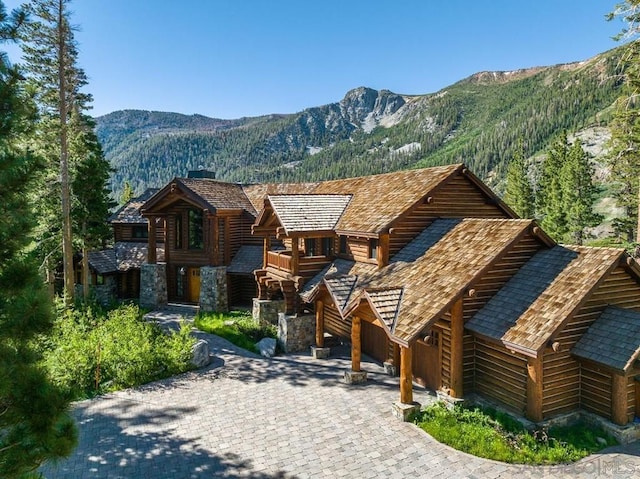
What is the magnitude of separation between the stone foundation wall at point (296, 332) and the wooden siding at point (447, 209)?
5.26 m

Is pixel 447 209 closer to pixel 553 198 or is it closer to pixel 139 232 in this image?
pixel 139 232

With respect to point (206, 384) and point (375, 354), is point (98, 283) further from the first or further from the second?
point (375, 354)

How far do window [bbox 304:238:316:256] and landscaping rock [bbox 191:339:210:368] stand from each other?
24.0 ft

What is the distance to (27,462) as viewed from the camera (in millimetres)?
5328

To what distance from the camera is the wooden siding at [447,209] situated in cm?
1816

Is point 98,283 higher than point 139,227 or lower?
lower

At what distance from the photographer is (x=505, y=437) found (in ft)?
36.5

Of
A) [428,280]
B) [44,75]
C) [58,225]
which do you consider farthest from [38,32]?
[428,280]

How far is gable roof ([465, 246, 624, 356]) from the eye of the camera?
1132 cm

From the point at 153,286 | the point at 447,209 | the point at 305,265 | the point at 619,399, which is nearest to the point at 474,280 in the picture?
the point at 619,399

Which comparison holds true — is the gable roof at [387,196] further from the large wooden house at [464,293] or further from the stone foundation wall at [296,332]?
the stone foundation wall at [296,332]

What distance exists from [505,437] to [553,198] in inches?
1642

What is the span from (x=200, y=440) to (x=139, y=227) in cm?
2484

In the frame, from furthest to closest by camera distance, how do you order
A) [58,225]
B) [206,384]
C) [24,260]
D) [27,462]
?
1. [58,225]
2. [206,384]
3. [24,260]
4. [27,462]
